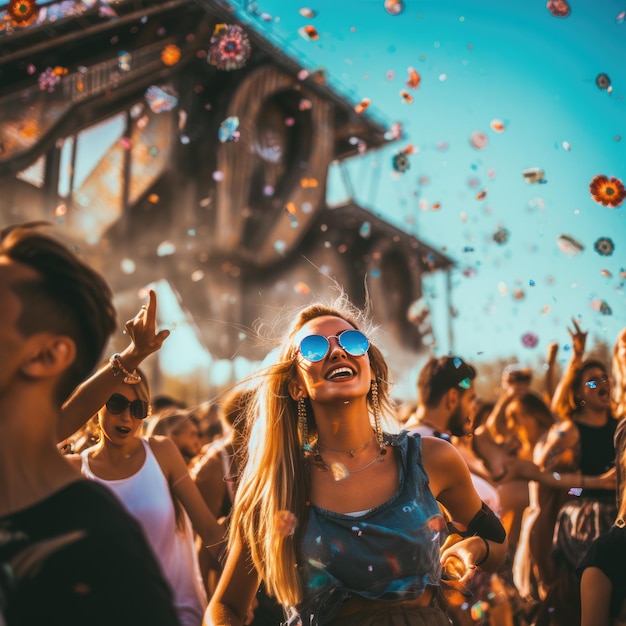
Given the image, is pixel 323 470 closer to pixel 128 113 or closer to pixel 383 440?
pixel 383 440

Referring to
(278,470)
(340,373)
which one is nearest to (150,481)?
(278,470)

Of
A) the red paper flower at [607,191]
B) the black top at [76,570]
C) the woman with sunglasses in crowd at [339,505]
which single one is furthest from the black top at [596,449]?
the black top at [76,570]

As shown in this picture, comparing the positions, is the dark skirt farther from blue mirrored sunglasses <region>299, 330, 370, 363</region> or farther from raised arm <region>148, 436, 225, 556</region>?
raised arm <region>148, 436, 225, 556</region>

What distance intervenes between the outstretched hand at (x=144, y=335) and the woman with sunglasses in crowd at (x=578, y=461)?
2.93m

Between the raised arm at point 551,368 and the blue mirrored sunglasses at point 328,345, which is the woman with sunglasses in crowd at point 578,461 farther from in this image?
the blue mirrored sunglasses at point 328,345

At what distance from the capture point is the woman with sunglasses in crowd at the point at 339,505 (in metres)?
2.29

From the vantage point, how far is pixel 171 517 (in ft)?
11.4

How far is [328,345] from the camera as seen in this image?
8.63ft

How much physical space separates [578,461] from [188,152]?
9.92 metres

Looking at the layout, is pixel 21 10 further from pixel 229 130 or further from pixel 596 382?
pixel 596 382

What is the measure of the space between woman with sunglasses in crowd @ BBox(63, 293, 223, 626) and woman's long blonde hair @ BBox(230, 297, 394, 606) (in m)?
0.64

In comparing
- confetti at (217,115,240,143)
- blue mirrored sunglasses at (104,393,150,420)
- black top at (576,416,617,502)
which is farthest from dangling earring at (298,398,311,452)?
confetti at (217,115,240,143)

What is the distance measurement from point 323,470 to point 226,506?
6.20ft

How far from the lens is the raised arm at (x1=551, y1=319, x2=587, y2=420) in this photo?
16.5ft
